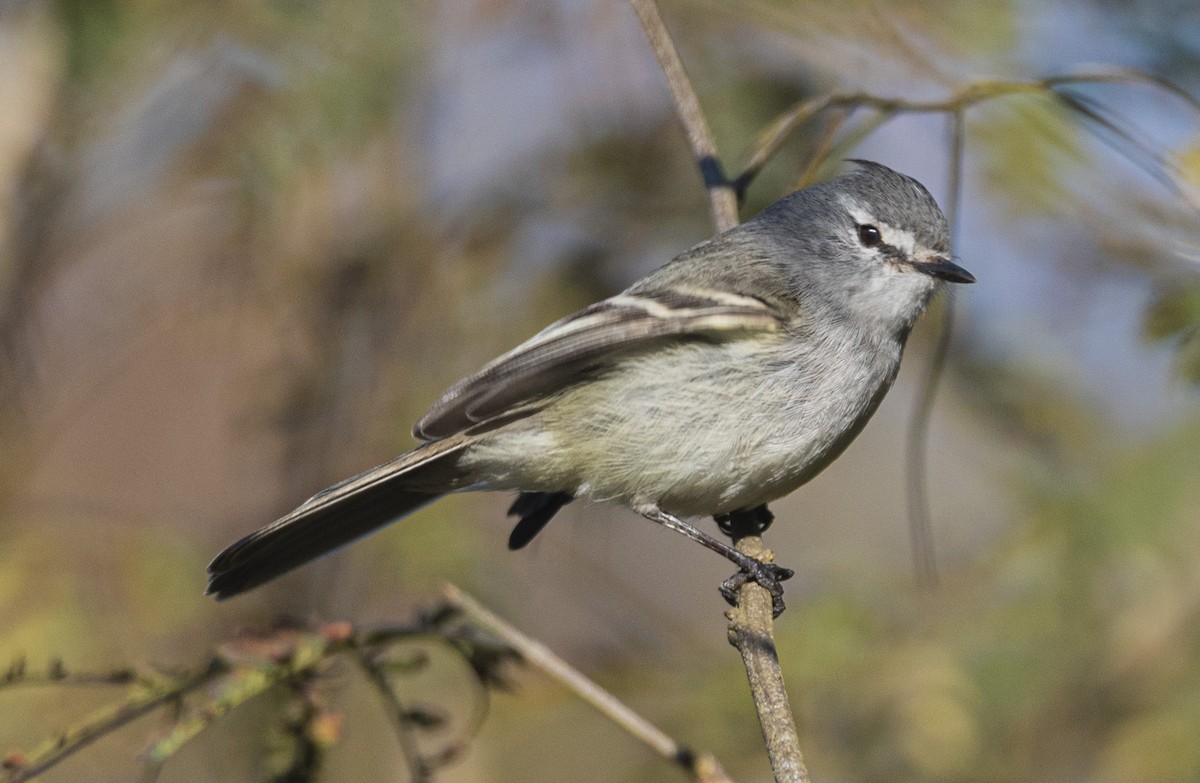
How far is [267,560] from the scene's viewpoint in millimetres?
2824

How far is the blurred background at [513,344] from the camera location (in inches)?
131

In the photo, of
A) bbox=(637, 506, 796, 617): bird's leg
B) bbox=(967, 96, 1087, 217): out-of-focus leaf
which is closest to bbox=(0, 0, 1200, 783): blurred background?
bbox=(967, 96, 1087, 217): out-of-focus leaf

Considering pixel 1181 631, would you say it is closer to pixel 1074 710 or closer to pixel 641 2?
pixel 1074 710

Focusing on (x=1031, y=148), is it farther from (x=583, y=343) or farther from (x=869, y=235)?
(x=583, y=343)

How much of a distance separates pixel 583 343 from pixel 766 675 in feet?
3.03

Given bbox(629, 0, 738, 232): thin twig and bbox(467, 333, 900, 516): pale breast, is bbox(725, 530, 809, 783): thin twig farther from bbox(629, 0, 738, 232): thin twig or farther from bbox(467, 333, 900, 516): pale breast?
bbox(629, 0, 738, 232): thin twig

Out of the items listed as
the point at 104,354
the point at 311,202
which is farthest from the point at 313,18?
the point at 104,354

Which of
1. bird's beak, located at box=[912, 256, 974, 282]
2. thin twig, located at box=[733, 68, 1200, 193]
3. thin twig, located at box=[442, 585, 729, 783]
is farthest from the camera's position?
bird's beak, located at box=[912, 256, 974, 282]

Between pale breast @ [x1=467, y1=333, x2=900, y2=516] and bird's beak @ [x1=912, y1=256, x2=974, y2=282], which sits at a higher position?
bird's beak @ [x1=912, y1=256, x2=974, y2=282]

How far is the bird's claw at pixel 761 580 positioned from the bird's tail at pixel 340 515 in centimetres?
72

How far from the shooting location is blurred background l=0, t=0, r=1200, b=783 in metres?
3.32

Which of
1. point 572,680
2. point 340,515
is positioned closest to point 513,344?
point 340,515

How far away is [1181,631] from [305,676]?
2562mm

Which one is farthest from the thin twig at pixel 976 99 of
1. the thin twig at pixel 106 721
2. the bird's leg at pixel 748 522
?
the thin twig at pixel 106 721
